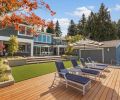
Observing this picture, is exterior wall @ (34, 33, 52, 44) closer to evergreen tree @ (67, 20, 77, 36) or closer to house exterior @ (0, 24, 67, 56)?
house exterior @ (0, 24, 67, 56)

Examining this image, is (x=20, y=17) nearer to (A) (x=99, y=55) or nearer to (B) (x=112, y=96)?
(B) (x=112, y=96)

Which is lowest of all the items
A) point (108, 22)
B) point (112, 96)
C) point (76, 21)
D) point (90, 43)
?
point (112, 96)

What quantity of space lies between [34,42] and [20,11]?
87.2 ft

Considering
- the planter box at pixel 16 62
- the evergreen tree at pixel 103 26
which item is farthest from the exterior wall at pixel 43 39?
the planter box at pixel 16 62

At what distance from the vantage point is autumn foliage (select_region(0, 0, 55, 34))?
6.76m

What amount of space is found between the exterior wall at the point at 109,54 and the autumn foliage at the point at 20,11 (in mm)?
15608

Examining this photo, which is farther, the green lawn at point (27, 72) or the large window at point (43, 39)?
the large window at point (43, 39)

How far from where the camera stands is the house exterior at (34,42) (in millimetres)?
23000

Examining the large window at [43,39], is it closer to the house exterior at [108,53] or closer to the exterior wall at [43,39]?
the exterior wall at [43,39]

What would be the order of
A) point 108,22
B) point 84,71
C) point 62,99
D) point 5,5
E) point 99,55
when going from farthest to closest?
point 108,22, point 99,55, point 84,71, point 5,5, point 62,99

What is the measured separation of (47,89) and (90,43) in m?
9.91

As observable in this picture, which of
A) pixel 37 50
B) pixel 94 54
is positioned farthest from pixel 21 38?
pixel 94 54

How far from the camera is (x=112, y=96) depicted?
6320mm

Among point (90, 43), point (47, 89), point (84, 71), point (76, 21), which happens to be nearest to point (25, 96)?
point (47, 89)
